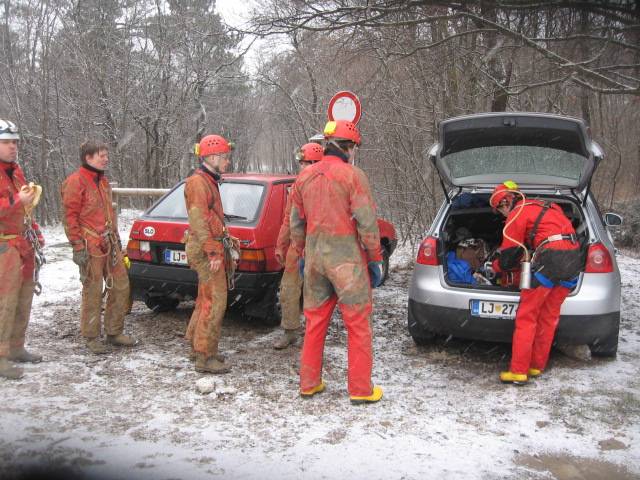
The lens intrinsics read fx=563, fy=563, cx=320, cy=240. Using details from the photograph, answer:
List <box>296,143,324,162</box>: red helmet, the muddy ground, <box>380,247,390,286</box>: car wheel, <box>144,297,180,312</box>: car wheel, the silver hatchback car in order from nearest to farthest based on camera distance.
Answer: the muddy ground → the silver hatchback car → <box>296,143,324,162</box>: red helmet → <box>144,297,180,312</box>: car wheel → <box>380,247,390,286</box>: car wheel

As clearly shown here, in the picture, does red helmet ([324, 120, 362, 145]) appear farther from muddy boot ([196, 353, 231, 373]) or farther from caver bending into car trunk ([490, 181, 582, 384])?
muddy boot ([196, 353, 231, 373])

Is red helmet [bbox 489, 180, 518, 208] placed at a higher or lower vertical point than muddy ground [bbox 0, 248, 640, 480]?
higher

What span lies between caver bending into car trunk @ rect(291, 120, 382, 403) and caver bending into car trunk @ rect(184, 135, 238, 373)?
0.86 metres

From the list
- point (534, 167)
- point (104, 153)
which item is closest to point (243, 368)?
point (104, 153)

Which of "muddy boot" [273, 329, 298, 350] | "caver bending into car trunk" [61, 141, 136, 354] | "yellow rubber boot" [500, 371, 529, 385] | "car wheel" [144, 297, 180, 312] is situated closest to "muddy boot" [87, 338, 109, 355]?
"caver bending into car trunk" [61, 141, 136, 354]

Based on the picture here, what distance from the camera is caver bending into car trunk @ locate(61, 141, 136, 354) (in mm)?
4777

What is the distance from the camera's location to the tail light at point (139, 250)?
18.5ft

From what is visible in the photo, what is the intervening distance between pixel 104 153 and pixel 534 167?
400cm

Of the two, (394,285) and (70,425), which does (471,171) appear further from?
(70,425)

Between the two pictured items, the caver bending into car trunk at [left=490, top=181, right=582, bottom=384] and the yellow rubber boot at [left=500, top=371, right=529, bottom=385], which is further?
the yellow rubber boot at [left=500, top=371, right=529, bottom=385]

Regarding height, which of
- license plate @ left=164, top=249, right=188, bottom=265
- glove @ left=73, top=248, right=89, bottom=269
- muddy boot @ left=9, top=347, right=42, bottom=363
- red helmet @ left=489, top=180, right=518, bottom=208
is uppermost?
red helmet @ left=489, top=180, right=518, bottom=208

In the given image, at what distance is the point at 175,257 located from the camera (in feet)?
18.0

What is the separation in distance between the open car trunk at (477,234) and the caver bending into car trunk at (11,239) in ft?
11.4

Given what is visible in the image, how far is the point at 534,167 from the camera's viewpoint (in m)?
5.45
